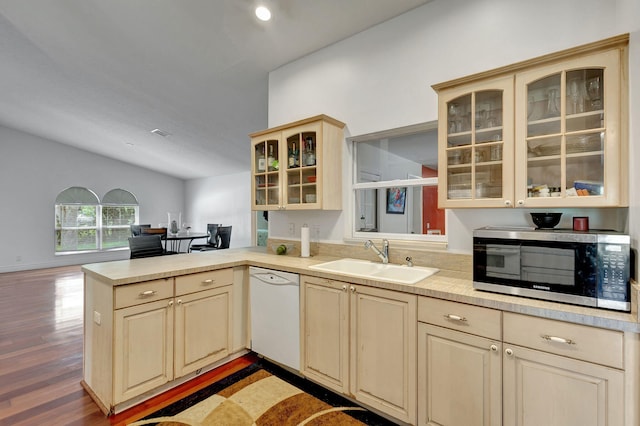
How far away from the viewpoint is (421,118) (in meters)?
2.31

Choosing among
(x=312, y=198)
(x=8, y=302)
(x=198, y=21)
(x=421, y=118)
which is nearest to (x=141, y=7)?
(x=198, y=21)

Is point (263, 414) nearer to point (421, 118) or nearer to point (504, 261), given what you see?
point (504, 261)

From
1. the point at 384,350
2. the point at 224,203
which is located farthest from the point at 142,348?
the point at 224,203

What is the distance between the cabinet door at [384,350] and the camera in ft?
5.67

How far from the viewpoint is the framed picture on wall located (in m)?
2.64

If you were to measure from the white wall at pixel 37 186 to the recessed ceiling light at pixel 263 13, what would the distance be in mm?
7215

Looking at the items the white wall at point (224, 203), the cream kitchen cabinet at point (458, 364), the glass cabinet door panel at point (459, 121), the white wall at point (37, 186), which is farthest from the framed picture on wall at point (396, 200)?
the white wall at point (37, 186)

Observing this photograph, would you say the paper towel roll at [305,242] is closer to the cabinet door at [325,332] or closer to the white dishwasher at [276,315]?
the white dishwasher at [276,315]

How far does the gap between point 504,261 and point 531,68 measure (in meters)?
1.03

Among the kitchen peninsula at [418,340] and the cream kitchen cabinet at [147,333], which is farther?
the cream kitchen cabinet at [147,333]

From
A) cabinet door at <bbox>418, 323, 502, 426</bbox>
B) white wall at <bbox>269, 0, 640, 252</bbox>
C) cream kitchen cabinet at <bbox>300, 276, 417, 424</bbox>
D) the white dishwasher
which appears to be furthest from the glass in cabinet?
cabinet door at <bbox>418, 323, 502, 426</bbox>

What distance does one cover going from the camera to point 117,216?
26.7 feet

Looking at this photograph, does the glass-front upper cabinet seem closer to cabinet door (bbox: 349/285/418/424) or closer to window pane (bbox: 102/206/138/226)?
cabinet door (bbox: 349/285/418/424)

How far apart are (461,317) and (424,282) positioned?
0.30 metres
